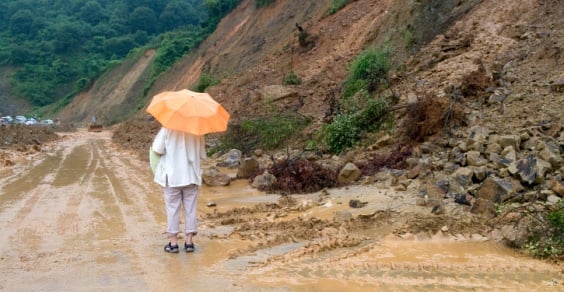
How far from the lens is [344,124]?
12008 millimetres

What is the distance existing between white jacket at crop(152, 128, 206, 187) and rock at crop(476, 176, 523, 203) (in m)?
3.43

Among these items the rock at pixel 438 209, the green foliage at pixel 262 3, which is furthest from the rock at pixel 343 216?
the green foliage at pixel 262 3

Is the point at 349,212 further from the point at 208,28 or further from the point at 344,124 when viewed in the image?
the point at 208,28

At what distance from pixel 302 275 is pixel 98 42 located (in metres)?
81.9

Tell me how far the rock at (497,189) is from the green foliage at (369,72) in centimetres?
710

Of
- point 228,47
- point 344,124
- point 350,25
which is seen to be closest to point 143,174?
point 344,124

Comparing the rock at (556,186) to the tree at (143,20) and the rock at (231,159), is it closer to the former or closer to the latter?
the rock at (231,159)

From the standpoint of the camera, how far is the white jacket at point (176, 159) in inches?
228

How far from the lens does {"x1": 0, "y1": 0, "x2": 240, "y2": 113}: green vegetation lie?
7269cm

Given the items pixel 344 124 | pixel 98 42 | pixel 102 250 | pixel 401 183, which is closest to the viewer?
pixel 102 250

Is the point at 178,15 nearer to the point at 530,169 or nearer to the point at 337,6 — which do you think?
the point at 337,6

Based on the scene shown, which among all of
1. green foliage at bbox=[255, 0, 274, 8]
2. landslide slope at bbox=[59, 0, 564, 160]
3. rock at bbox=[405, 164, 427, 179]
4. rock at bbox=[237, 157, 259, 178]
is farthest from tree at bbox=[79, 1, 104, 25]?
rock at bbox=[405, 164, 427, 179]

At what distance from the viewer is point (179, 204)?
19.5 ft

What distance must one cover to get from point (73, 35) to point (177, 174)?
79.9 m
